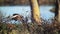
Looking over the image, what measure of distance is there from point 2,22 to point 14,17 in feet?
0.83

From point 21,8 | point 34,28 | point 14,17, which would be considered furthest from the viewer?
point 21,8

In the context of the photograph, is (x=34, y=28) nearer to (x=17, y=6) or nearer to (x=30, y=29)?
(x=30, y=29)

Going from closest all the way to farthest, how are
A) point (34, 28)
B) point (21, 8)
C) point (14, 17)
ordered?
point (34, 28) < point (14, 17) < point (21, 8)

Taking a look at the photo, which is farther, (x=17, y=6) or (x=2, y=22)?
(x=17, y=6)

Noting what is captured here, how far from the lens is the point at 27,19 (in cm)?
290

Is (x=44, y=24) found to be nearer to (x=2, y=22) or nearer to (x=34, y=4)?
(x=34, y=4)

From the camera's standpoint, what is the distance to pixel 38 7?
315 centimetres

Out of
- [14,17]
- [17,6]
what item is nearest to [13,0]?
[17,6]

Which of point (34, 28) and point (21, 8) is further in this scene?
point (21, 8)

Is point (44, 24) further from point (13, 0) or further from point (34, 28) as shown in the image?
point (13, 0)

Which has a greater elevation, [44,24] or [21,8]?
[21,8]

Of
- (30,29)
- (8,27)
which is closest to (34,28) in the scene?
(30,29)

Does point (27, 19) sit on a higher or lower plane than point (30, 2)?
lower

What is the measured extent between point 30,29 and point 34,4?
0.54 meters
